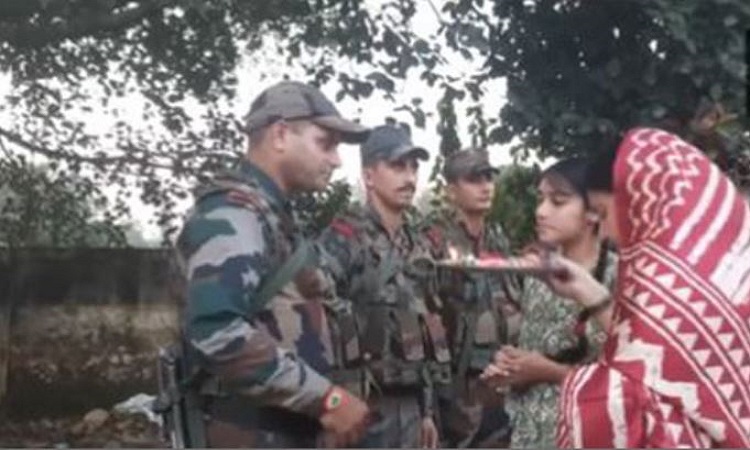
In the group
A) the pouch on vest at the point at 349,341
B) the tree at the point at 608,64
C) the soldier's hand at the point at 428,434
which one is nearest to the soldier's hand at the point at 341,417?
the pouch on vest at the point at 349,341

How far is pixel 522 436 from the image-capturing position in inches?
129

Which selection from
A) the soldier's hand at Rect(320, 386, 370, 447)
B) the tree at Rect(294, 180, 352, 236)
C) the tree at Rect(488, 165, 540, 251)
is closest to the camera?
the soldier's hand at Rect(320, 386, 370, 447)

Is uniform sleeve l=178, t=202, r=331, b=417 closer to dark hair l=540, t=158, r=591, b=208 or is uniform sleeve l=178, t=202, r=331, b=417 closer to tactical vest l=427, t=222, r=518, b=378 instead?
dark hair l=540, t=158, r=591, b=208

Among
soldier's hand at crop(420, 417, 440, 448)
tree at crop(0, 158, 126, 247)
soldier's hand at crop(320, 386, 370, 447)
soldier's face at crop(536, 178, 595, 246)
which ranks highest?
tree at crop(0, 158, 126, 247)

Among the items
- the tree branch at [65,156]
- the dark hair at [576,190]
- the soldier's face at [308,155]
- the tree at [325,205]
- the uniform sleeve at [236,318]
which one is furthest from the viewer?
the tree branch at [65,156]

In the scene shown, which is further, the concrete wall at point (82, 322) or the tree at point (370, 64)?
the concrete wall at point (82, 322)

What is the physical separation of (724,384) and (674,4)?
344 centimetres

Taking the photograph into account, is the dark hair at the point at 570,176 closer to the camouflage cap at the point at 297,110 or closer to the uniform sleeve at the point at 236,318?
the camouflage cap at the point at 297,110

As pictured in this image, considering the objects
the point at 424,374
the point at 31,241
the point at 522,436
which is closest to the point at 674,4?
the point at 424,374

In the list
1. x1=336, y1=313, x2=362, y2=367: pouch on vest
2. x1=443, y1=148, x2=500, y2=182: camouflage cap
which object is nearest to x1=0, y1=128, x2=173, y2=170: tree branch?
x1=443, y1=148, x2=500, y2=182: camouflage cap

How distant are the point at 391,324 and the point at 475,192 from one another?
0.65 m

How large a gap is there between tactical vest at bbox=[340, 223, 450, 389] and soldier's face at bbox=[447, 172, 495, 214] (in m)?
0.41

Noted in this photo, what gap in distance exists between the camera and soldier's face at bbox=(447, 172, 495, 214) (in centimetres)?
448

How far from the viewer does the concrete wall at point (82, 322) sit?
27.7ft
